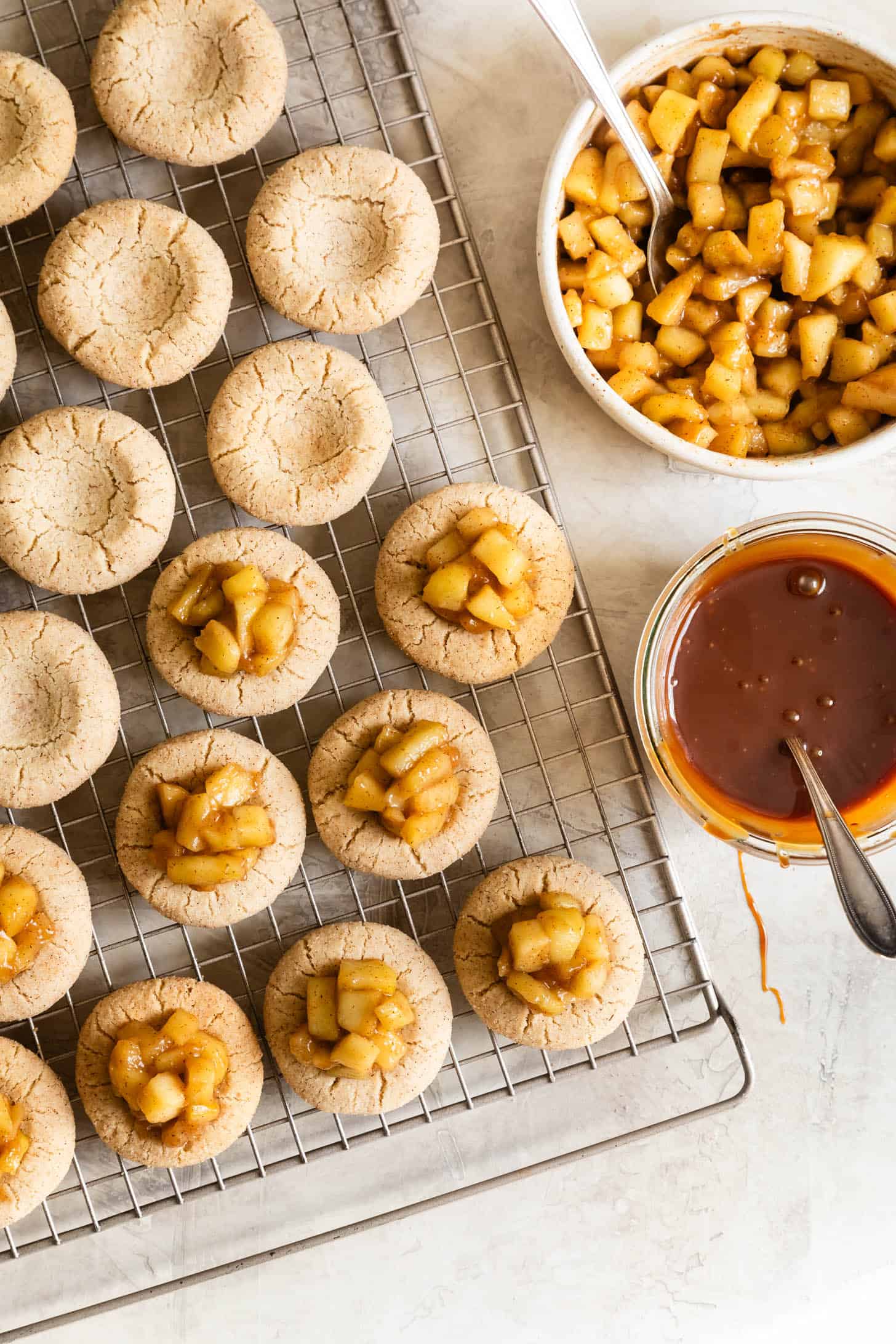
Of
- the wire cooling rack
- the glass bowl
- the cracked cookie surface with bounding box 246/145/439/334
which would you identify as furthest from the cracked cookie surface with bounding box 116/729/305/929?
the cracked cookie surface with bounding box 246/145/439/334

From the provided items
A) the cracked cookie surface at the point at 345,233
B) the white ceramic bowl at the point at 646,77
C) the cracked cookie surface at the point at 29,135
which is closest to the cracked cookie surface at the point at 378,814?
the white ceramic bowl at the point at 646,77

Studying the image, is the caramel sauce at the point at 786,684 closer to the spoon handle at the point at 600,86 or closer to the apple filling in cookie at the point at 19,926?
the spoon handle at the point at 600,86

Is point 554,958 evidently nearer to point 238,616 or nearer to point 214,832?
point 214,832

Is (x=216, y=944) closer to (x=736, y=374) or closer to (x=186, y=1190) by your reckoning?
(x=186, y=1190)

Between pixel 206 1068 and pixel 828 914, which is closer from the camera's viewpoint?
pixel 206 1068

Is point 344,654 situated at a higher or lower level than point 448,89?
lower

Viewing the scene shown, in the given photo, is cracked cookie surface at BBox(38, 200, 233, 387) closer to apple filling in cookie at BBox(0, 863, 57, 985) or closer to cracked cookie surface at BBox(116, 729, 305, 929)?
cracked cookie surface at BBox(116, 729, 305, 929)

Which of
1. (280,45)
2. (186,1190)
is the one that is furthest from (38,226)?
(186,1190)
